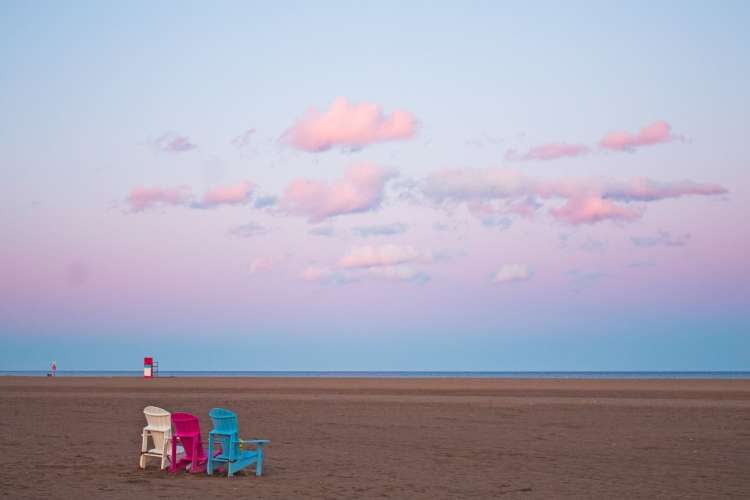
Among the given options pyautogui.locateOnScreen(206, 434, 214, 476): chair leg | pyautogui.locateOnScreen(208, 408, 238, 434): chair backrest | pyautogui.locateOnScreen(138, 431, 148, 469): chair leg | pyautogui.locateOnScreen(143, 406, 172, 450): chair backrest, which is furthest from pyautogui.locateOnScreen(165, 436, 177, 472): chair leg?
pyautogui.locateOnScreen(208, 408, 238, 434): chair backrest

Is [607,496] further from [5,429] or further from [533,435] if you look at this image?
[5,429]

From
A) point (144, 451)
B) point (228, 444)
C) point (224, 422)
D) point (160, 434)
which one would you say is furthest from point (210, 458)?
point (144, 451)

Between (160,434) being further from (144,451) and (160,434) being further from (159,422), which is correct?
(144,451)

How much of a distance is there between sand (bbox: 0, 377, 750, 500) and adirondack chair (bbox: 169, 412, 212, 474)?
342 mm

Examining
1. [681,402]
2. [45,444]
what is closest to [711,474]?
[45,444]

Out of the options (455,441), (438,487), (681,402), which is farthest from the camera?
(681,402)

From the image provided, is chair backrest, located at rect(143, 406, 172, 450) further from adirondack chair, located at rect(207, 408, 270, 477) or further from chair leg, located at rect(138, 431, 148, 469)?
adirondack chair, located at rect(207, 408, 270, 477)

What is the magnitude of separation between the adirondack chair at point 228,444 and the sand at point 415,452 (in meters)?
0.24

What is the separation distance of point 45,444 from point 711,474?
13.0m

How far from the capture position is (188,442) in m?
13.1

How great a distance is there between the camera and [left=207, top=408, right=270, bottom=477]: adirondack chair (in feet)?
41.3

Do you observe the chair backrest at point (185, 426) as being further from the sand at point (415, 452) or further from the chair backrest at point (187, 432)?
the sand at point (415, 452)

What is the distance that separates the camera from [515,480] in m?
13.0

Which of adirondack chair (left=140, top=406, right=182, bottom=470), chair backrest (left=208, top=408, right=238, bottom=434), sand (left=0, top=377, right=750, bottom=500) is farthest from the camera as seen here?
adirondack chair (left=140, top=406, right=182, bottom=470)
